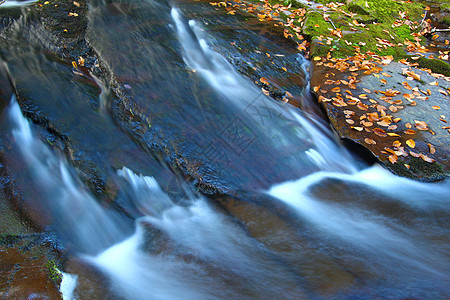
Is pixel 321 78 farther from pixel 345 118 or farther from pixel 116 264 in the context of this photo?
pixel 116 264

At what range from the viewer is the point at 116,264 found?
375cm

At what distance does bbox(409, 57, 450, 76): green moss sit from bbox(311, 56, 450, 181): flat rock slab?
Answer: 445mm

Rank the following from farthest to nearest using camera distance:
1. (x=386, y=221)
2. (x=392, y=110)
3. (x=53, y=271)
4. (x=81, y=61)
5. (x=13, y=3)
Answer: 1. (x=13, y=3)
2. (x=81, y=61)
3. (x=392, y=110)
4. (x=386, y=221)
5. (x=53, y=271)

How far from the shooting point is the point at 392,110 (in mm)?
5625

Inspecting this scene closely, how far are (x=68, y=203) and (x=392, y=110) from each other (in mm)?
5524

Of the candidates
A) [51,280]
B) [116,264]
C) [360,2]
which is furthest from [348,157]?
[360,2]

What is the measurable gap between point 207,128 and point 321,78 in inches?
114

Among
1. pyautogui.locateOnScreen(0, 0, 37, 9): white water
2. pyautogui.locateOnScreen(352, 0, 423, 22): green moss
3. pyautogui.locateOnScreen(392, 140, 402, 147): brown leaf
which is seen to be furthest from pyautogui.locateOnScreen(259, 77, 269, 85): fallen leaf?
pyautogui.locateOnScreen(0, 0, 37, 9): white water

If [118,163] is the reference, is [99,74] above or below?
above

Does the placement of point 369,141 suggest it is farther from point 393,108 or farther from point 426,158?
point 393,108

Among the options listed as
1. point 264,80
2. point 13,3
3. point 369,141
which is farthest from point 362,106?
point 13,3

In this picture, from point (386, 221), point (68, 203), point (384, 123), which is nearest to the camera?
point (68, 203)

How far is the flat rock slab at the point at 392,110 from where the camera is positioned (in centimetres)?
500

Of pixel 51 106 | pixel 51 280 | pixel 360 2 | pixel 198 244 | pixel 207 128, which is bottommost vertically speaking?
pixel 198 244
